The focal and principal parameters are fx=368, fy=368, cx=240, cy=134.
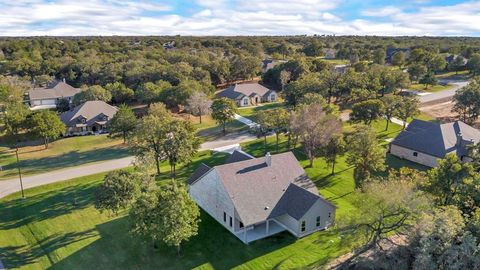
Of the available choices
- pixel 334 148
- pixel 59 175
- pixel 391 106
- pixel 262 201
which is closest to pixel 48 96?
pixel 59 175

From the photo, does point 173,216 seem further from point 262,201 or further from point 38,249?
point 38,249

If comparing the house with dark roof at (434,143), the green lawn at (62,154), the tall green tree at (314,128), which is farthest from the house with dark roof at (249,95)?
the house with dark roof at (434,143)

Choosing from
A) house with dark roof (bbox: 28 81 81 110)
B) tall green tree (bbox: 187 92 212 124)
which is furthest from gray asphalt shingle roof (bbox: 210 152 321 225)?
house with dark roof (bbox: 28 81 81 110)

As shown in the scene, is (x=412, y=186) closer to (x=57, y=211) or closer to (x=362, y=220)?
(x=362, y=220)

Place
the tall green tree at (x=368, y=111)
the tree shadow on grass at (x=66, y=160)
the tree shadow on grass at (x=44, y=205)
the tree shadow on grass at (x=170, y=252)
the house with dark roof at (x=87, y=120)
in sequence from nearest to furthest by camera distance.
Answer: the tree shadow on grass at (x=170, y=252) → the tree shadow on grass at (x=44, y=205) → the tree shadow on grass at (x=66, y=160) → the tall green tree at (x=368, y=111) → the house with dark roof at (x=87, y=120)

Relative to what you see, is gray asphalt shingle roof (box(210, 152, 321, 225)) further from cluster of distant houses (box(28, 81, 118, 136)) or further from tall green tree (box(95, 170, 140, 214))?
cluster of distant houses (box(28, 81, 118, 136))

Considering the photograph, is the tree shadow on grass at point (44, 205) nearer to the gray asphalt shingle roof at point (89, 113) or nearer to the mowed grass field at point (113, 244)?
the mowed grass field at point (113, 244)

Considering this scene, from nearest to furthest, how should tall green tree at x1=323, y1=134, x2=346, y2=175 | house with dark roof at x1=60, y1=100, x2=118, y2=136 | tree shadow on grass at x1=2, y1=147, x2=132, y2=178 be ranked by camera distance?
tall green tree at x1=323, y1=134, x2=346, y2=175 < tree shadow on grass at x1=2, y1=147, x2=132, y2=178 < house with dark roof at x1=60, y1=100, x2=118, y2=136
